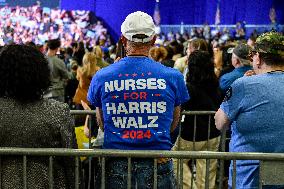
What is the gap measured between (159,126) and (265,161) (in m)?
0.56

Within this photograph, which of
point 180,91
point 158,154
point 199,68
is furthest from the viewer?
point 199,68

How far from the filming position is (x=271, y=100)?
2.62 meters

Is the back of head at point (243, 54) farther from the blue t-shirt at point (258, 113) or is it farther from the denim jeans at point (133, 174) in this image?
the denim jeans at point (133, 174)

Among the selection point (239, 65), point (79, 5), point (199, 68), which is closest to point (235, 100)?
point (199, 68)

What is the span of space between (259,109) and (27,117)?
1.12 meters

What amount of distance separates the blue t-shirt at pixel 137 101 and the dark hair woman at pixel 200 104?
5.61 ft

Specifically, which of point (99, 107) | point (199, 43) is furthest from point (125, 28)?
point (199, 43)

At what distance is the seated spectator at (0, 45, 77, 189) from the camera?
8.04ft

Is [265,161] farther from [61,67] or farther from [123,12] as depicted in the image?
[123,12]

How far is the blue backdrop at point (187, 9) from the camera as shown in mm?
15844

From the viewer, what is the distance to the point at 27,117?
8.06 ft

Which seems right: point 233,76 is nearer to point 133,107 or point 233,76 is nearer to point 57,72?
point 133,107

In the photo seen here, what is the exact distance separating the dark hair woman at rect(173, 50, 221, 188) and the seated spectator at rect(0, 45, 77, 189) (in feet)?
6.65

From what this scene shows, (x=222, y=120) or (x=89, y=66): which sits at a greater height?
(x=222, y=120)
